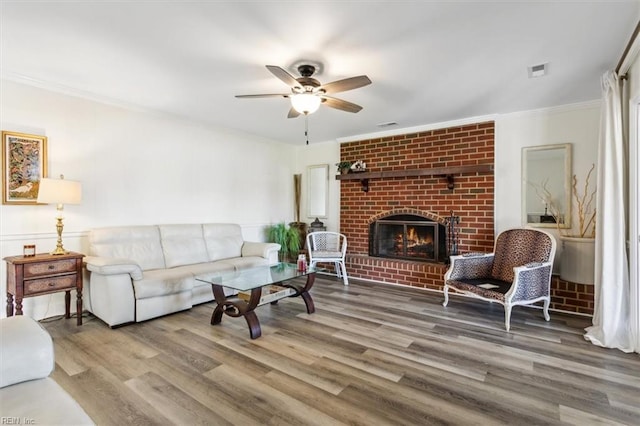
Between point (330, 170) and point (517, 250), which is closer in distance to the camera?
point (517, 250)

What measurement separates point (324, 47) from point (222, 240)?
3162 millimetres

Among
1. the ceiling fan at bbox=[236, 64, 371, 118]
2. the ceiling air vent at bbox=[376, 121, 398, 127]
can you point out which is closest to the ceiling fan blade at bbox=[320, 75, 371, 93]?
the ceiling fan at bbox=[236, 64, 371, 118]

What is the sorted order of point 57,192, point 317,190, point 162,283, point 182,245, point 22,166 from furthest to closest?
point 317,190 → point 182,245 → point 162,283 → point 22,166 → point 57,192

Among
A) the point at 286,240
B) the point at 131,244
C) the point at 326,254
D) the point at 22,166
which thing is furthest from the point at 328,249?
the point at 22,166

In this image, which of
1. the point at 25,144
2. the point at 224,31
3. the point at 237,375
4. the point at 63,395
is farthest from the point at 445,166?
the point at 25,144

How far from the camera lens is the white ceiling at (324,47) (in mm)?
2066

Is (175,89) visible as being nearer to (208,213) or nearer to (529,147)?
(208,213)

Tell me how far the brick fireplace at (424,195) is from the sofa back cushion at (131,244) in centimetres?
296

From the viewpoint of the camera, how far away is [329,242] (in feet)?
18.6

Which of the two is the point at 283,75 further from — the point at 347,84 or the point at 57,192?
the point at 57,192

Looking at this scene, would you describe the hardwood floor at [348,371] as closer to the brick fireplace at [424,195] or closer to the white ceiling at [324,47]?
the brick fireplace at [424,195]

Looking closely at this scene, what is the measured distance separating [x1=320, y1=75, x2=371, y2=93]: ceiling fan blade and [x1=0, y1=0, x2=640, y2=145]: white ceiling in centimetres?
26

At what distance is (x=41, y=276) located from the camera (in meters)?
2.90

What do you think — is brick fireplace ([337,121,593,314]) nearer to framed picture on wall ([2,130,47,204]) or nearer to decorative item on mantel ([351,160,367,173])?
decorative item on mantel ([351,160,367,173])
